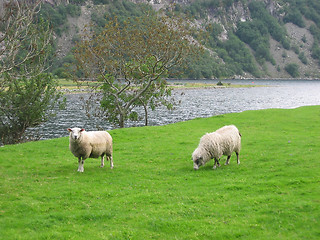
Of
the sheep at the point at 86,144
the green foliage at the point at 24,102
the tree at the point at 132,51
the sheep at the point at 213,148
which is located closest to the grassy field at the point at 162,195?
the sheep at the point at 213,148

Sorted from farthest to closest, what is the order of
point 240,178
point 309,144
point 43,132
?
1. point 43,132
2. point 309,144
3. point 240,178

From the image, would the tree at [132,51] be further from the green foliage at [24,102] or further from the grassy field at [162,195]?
the grassy field at [162,195]

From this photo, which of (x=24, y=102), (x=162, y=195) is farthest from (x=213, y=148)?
(x=24, y=102)

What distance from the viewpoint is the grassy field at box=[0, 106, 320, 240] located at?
10820 millimetres

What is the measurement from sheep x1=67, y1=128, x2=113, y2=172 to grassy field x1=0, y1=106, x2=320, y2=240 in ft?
3.13

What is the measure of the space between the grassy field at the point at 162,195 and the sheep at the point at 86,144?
953 millimetres

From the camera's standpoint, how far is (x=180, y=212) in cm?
1205

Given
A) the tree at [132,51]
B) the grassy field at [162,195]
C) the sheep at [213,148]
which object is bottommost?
→ the grassy field at [162,195]

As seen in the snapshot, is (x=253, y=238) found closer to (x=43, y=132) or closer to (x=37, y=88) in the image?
(x=37, y=88)

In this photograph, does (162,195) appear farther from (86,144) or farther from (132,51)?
(132,51)

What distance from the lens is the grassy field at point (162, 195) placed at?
10820 mm

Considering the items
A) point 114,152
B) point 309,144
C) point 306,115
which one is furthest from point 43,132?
point 309,144

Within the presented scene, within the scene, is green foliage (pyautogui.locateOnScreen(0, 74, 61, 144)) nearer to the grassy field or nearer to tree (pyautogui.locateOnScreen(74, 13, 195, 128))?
tree (pyautogui.locateOnScreen(74, 13, 195, 128))

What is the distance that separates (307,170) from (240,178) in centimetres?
326
